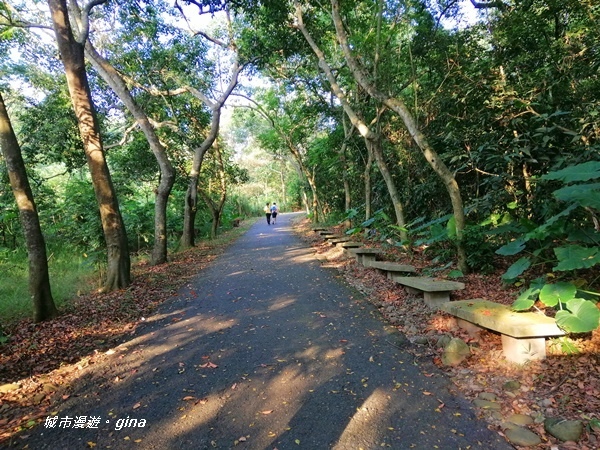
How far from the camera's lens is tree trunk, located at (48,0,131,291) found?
7.03 m

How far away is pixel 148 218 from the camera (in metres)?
12.4

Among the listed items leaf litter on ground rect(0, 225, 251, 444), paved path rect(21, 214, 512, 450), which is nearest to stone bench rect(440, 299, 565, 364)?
paved path rect(21, 214, 512, 450)

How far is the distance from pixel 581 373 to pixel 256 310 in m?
4.20

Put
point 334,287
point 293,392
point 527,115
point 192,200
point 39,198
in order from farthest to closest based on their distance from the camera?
point 192,200, point 39,198, point 334,287, point 527,115, point 293,392

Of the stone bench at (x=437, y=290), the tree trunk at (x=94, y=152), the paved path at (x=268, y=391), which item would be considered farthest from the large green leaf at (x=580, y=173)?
the tree trunk at (x=94, y=152)

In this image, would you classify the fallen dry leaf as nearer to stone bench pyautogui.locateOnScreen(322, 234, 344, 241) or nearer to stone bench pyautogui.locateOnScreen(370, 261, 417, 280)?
stone bench pyautogui.locateOnScreen(370, 261, 417, 280)

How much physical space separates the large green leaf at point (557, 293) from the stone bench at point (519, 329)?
208mm

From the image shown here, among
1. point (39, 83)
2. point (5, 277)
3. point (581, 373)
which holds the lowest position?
point (581, 373)

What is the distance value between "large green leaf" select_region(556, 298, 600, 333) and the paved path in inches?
47.6

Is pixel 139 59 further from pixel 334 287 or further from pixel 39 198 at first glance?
pixel 334 287

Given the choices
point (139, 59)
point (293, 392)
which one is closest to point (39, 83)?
point (139, 59)

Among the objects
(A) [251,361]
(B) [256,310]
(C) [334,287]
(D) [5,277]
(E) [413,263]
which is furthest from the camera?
(D) [5,277]

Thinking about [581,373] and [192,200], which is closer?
[581,373]

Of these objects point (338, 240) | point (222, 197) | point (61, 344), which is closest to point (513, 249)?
point (61, 344)
